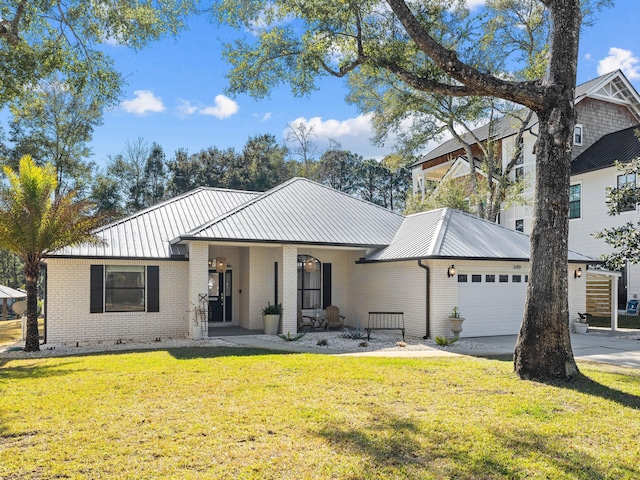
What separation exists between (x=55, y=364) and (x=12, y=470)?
6.49 metres

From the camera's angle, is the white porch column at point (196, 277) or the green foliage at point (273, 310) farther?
the green foliage at point (273, 310)

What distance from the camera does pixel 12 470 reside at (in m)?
4.55

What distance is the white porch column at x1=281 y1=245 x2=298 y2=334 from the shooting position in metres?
15.8

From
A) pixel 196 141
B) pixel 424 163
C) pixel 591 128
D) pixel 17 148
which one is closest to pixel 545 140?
pixel 591 128

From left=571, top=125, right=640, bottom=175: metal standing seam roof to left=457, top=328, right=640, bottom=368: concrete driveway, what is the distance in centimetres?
976

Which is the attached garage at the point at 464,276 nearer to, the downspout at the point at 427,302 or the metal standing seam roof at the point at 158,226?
the downspout at the point at 427,302

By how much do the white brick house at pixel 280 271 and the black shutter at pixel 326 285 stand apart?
Result: 4 centimetres

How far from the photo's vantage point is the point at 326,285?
1859 cm

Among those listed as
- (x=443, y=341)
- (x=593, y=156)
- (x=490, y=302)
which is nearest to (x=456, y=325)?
(x=443, y=341)

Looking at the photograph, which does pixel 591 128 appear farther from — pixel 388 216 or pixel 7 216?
pixel 7 216

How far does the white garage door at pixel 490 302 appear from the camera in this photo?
15.6 m

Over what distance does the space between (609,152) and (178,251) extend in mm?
21465

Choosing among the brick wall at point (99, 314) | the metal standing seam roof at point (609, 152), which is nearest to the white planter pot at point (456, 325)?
the brick wall at point (99, 314)

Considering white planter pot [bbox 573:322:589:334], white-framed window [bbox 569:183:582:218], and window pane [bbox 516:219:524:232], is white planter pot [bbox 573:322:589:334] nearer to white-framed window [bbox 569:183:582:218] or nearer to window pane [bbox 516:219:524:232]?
white-framed window [bbox 569:183:582:218]
